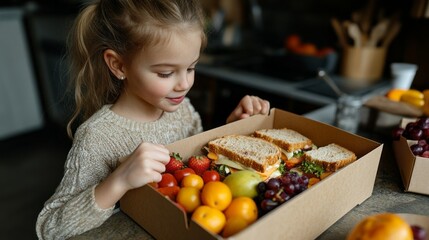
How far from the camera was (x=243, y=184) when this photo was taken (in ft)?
2.52

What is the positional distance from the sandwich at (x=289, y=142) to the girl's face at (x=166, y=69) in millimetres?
277

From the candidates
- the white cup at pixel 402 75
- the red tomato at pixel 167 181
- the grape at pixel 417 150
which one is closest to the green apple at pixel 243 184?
the red tomato at pixel 167 181

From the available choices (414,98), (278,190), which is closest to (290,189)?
(278,190)

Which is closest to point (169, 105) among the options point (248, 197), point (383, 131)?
point (248, 197)

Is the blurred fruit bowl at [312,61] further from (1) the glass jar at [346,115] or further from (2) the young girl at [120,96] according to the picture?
(2) the young girl at [120,96]

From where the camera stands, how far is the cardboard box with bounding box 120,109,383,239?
63 centimetres

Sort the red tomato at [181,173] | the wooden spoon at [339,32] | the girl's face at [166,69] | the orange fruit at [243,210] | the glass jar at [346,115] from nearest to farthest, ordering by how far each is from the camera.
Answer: the orange fruit at [243,210] < the red tomato at [181,173] < the girl's face at [166,69] < the glass jar at [346,115] < the wooden spoon at [339,32]

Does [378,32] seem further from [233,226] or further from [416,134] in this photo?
[233,226]

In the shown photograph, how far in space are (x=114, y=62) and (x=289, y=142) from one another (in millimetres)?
543

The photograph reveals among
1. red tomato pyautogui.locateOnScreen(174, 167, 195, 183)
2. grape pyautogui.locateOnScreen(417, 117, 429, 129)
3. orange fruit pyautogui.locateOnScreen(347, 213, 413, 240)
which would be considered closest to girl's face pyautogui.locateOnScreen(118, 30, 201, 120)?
red tomato pyautogui.locateOnScreen(174, 167, 195, 183)

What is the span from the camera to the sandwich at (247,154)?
871mm

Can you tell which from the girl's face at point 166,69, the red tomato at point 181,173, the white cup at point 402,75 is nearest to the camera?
the red tomato at point 181,173

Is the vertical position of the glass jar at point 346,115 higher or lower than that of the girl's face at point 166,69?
lower

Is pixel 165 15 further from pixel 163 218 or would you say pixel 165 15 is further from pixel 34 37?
pixel 34 37
